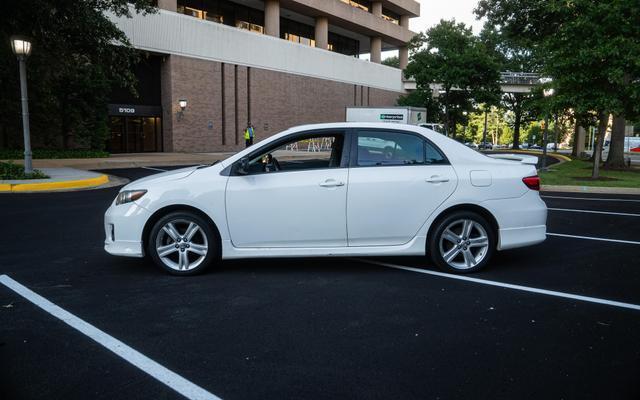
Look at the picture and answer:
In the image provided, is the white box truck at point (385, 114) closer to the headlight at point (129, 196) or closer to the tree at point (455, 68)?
the tree at point (455, 68)

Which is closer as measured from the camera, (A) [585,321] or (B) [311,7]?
(A) [585,321]

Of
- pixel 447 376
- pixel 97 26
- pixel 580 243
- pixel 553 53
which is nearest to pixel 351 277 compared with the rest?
pixel 447 376

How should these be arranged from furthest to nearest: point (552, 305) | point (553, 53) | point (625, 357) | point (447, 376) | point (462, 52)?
point (462, 52) < point (553, 53) < point (552, 305) < point (625, 357) < point (447, 376)

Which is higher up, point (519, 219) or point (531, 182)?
point (531, 182)

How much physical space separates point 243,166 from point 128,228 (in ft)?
4.47

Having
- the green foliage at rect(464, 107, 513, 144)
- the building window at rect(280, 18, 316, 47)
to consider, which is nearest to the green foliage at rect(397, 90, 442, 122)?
the building window at rect(280, 18, 316, 47)

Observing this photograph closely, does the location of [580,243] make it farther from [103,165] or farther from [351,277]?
[103,165]

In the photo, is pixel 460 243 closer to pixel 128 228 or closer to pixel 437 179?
pixel 437 179

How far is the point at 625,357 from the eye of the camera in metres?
3.58

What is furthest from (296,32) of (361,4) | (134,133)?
(134,133)

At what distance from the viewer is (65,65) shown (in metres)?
19.0

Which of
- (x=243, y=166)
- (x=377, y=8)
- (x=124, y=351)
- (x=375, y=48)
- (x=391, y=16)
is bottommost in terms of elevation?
(x=124, y=351)

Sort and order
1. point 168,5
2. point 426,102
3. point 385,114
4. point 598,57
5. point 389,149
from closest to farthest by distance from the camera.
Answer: point 389,149 → point 598,57 → point 168,5 → point 385,114 → point 426,102

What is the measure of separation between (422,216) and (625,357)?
7.98 feet
